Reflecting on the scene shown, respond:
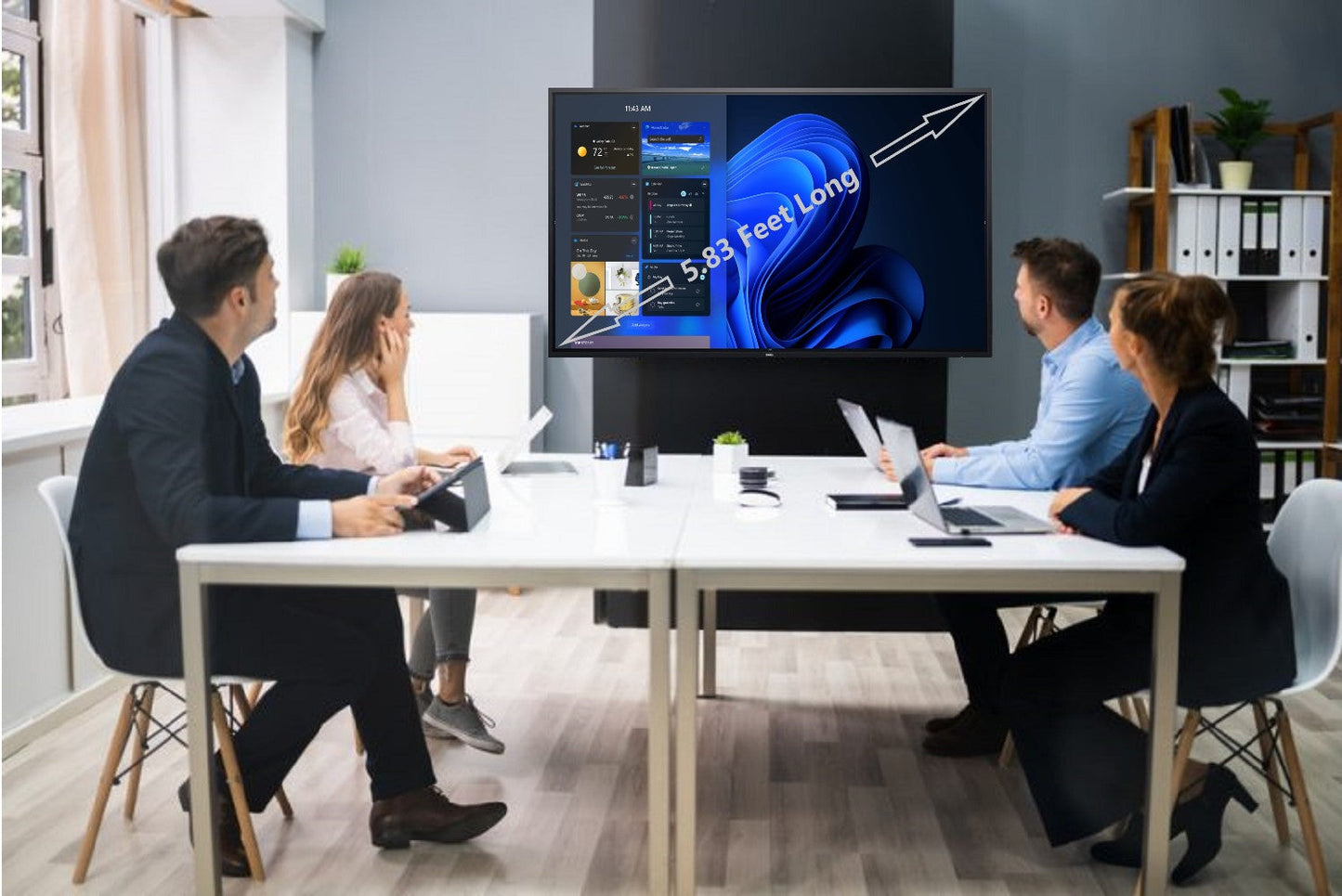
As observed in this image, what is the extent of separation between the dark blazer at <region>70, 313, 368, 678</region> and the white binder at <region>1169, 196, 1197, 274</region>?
4414mm

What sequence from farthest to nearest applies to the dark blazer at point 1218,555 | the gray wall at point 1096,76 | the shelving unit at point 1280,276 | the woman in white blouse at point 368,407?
the gray wall at point 1096,76 → the shelving unit at point 1280,276 → the woman in white blouse at point 368,407 → the dark blazer at point 1218,555

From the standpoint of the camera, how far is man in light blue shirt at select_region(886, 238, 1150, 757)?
364 centimetres

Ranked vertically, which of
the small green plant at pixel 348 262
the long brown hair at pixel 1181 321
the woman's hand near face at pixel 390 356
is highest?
the small green plant at pixel 348 262

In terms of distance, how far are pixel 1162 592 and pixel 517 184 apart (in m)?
4.48

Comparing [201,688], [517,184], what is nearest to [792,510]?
[201,688]

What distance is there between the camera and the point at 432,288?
262 inches

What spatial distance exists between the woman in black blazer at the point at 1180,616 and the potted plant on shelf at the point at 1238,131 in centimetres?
350

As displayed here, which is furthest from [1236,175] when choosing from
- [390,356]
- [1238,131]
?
[390,356]

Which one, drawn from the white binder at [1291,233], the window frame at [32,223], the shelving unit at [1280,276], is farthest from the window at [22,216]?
the white binder at [1291,233]

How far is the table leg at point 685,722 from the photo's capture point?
2674 millimetres

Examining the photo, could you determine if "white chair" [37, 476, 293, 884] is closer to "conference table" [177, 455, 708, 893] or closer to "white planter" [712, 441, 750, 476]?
"conference table" [177, 455, 708, 893]

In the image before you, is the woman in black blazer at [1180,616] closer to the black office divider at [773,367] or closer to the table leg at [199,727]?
the table leg at [199,727]

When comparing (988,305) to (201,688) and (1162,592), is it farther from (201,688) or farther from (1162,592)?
(201,688)

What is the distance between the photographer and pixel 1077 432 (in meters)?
3.64
